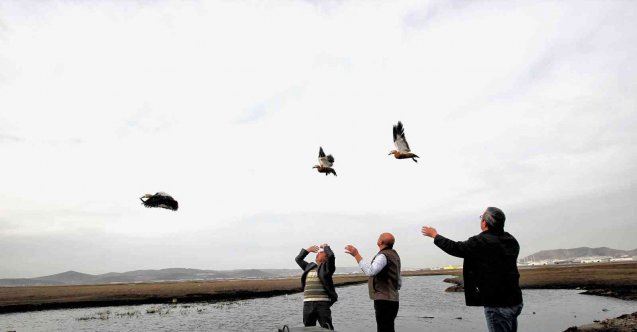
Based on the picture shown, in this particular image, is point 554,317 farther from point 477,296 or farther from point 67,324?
point 67,324

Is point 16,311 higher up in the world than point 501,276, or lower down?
lower down

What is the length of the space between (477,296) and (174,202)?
378 inches

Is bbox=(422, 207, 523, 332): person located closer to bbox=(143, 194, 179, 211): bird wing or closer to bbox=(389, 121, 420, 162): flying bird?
bbox=(389, 121, 420, 162): flying bird

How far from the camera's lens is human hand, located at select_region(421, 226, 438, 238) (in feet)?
18.0

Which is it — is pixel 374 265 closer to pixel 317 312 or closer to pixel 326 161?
pixel 317 312

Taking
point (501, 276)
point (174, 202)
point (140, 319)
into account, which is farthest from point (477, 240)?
point (140, 319)

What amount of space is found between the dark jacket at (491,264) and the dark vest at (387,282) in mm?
1728

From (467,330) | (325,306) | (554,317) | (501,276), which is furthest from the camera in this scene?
(554,317)

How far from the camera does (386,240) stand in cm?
717

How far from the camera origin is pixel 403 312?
2588 cm

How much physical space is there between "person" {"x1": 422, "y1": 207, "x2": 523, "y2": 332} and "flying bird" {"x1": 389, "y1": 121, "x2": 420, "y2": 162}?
8544 millimetres

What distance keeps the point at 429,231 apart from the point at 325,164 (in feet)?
33.7

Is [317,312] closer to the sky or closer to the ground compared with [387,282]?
closer to the ground

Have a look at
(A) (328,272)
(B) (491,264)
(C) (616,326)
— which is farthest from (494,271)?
(C) (616,326)
